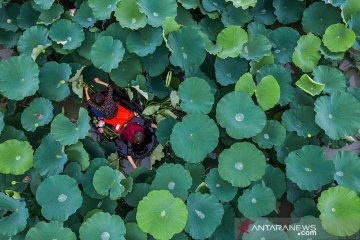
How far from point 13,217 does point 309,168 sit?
5.47 feet

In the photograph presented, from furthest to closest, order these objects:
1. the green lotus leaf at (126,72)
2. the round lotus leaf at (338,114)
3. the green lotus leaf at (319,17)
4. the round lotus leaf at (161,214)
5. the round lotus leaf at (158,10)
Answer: the green lotus leaf at (319,17)
the green lotus leaf at (126,72)
the round lotus leaf at (158,10)
the round lotus leaf at (338,114)
the round lotus leaf at (161,214)

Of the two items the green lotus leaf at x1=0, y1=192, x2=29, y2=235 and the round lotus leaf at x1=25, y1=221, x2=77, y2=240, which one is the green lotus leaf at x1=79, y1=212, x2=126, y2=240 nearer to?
the round lotus leaf at x1=25, y1=221, x2=77, y2=240

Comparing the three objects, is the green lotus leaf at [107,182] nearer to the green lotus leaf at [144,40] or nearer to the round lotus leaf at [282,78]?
the green lotus leaf at [144,40]

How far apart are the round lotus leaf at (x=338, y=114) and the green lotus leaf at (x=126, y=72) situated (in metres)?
1.09

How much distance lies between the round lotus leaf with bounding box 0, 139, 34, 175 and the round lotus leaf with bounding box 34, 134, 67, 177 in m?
0.05

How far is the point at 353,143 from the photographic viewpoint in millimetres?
2701

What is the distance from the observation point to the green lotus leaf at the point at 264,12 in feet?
8.85

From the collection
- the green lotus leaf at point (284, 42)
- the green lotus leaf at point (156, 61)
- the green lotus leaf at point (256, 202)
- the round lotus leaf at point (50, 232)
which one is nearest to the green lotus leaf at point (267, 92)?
the green lotus leaf at point (284, 42)

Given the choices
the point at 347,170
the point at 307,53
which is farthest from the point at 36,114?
the point at 347,170

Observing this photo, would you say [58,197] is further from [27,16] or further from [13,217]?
[27,16]

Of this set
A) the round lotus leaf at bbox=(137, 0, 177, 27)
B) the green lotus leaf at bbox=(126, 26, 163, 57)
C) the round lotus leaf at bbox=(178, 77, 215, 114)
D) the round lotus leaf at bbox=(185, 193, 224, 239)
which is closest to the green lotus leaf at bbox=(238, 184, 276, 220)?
the round lotus leaf at bbox=(185, 193, 224, 239)

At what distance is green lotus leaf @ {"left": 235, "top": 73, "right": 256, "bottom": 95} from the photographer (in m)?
2.29

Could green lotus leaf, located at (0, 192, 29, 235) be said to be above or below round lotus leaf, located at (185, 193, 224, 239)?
below

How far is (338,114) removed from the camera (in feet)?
7.63
